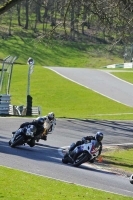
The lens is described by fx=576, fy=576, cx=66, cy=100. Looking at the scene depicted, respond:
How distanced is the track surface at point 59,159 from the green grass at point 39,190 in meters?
0.87

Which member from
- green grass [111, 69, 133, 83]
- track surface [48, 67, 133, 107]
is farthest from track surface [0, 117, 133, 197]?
green grass [111, 69, 133, 83]

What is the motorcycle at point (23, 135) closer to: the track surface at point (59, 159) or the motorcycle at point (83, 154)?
the track surface at point (59, 159)

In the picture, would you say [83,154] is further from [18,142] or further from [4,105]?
[4,105]

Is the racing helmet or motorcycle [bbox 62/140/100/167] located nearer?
motorcycle [bbox 62/140/100/167]

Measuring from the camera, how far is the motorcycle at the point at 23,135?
19531 millimetres

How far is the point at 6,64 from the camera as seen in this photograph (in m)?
35.4

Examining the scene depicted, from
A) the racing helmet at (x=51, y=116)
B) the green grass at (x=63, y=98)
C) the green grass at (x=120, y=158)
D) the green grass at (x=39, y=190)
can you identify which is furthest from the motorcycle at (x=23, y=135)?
the green grass at (x=63, y=98)

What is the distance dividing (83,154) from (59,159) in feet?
4.60

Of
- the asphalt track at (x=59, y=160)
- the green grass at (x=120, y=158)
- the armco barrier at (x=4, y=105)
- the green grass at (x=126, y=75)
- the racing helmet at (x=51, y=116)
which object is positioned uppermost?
the green grass at (x=126, y=75)

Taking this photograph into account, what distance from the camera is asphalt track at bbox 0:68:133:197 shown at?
15070mm

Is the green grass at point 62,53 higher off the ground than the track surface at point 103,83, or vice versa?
the green grass at point 62,53

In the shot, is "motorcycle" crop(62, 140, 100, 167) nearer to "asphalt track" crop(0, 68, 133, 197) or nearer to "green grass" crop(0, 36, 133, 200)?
"asphalt track" crop(0, 68, 133, 197)

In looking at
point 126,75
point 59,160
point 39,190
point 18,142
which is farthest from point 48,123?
point 126,75

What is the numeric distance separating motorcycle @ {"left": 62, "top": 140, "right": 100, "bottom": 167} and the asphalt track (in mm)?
266
